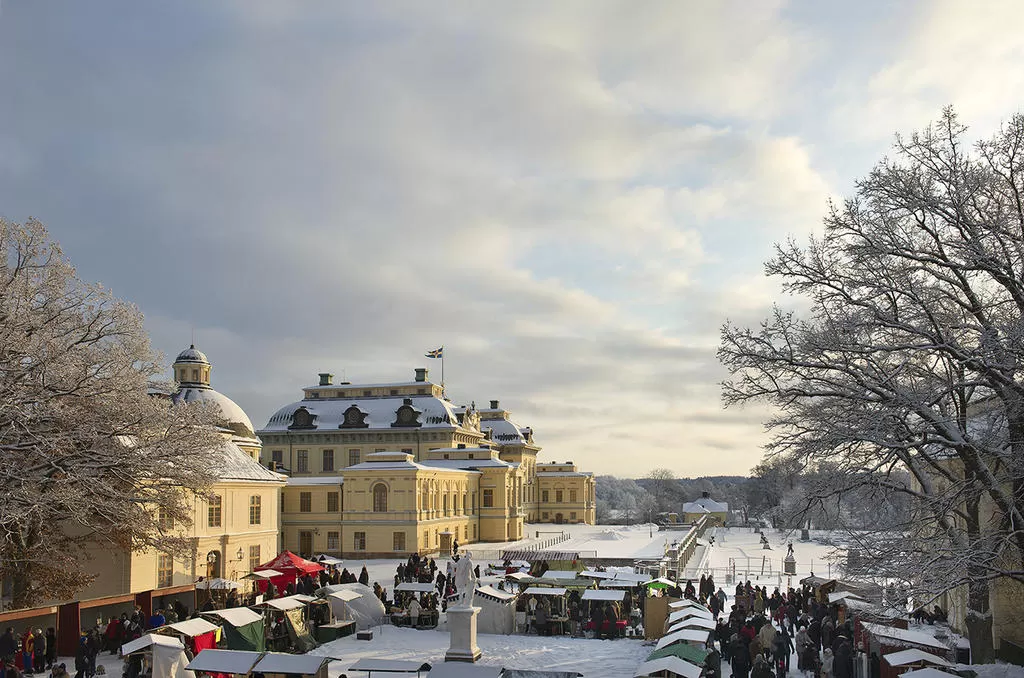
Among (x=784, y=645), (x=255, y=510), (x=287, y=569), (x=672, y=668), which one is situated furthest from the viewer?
(x=255, y=510)

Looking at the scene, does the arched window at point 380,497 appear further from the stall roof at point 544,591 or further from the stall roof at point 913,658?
the stall roof at point 913,658

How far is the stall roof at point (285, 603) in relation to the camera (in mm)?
24438

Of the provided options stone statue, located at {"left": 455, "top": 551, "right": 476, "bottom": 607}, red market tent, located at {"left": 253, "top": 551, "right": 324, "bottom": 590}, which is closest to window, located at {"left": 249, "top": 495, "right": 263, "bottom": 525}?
red market tent, located at {"left": 253, "top": 551, "right": 324, "bottom": 590}

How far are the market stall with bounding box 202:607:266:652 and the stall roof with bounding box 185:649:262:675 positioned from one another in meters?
4.15

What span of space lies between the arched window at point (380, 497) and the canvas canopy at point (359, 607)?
83.6 feet

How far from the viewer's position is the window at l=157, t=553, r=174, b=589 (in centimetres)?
3225

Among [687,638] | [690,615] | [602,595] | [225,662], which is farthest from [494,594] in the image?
[225,662]

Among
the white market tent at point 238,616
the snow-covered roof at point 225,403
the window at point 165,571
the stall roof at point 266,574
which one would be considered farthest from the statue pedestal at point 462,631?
the snow-covered roof at point 225,403

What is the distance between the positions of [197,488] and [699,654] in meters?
17.3

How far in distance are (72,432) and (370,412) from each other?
49290 millimetres

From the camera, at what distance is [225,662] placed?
1730 centimetres

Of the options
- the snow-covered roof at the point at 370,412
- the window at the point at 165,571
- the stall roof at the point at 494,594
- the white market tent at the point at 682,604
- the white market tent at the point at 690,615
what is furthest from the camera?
the snow-covered roof at the point at 370,412

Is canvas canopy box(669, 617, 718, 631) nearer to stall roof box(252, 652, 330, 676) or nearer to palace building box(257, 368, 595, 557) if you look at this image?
stall roof box(252, 652, 330, 676)

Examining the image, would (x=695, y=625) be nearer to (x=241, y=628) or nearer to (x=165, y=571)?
(x=241, y=628)
